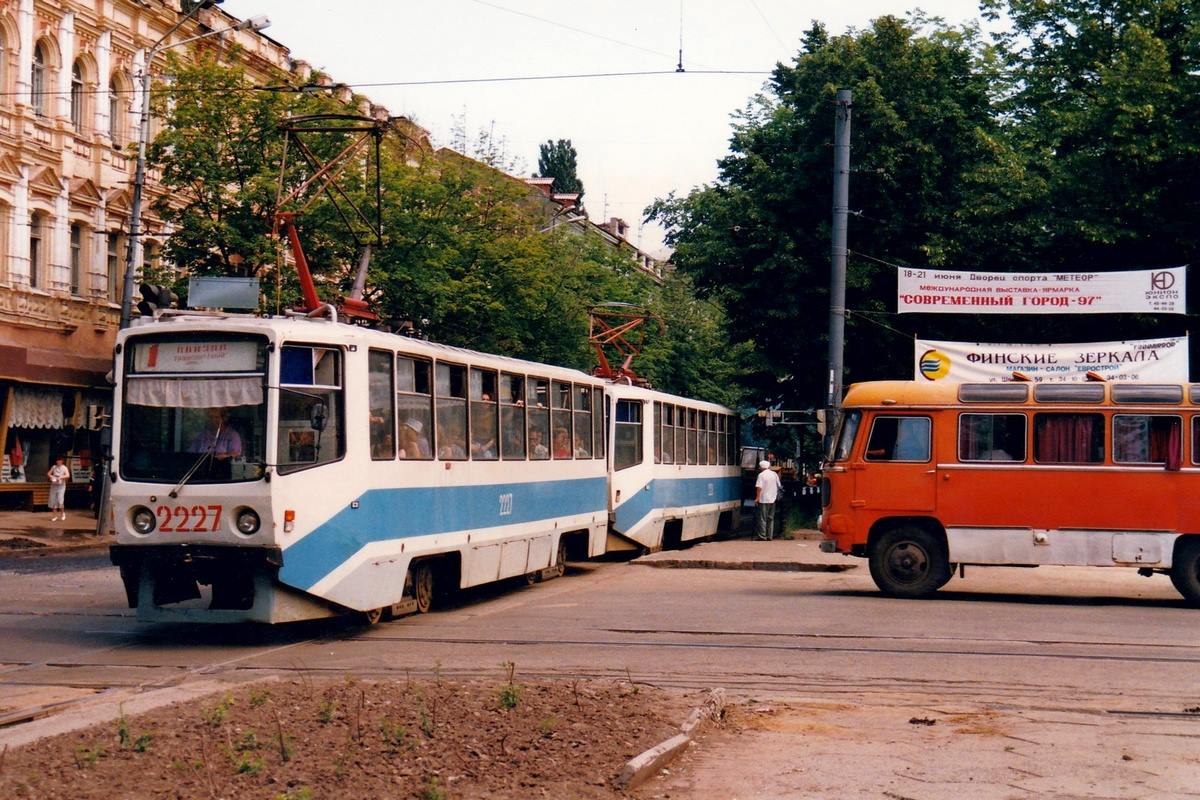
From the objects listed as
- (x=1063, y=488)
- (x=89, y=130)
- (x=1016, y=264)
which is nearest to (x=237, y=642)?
(x=1063, y=488)

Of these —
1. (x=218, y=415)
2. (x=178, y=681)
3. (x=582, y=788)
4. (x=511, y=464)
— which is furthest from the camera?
(x=511, y=464)

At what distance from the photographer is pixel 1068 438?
19312 mm

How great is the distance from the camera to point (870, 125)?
32562mm

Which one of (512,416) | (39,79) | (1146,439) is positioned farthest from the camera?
(39,79)

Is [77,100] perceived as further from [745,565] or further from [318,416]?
[318,416]

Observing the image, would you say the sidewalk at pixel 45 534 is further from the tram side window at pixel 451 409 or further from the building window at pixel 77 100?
the tram side window at pixel 451 409

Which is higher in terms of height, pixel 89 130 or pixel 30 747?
pixel 89 130

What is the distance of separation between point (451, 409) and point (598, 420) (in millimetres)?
6520

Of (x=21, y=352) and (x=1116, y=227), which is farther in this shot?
(x=21, y=352)

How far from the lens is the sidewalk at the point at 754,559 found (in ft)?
81.5

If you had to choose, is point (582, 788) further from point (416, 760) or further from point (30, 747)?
point (30, 747)

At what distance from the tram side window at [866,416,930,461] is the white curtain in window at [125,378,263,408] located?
29.0 feet

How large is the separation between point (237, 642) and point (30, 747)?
665 centimetres

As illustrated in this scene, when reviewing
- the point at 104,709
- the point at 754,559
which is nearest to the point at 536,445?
the point at 754,559
